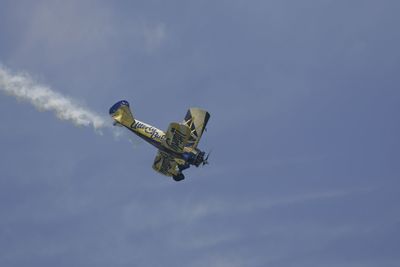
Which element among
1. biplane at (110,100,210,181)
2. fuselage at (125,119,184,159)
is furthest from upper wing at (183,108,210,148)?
fuselage at (125,119,184,159)

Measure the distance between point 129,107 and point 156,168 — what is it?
860 cm

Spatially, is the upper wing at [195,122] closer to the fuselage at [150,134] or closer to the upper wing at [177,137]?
the upper wing at [177,137]

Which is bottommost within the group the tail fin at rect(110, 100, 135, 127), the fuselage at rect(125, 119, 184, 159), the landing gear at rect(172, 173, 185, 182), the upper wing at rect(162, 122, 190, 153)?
the landing gear at rect(172, 173, 185, 182)

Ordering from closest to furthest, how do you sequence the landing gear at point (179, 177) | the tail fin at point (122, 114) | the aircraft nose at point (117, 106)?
the landing gear at point (179, 177), the tail fin at point (122, 114), the aircraft nose at point (117, 106)

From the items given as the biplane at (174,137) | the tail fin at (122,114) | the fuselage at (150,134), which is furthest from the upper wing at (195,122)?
the tail fin at (122,114)

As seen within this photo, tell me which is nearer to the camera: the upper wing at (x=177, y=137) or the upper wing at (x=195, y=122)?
the upper wing at (x=177, y=137)

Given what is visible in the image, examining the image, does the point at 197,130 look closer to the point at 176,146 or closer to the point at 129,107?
the point at 176,146

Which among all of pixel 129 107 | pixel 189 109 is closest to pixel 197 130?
pixel 189 109

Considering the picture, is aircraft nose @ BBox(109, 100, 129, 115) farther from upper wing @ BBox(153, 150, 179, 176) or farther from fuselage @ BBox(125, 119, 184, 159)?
upper wing @ BBox(153, 150, 179, 176)

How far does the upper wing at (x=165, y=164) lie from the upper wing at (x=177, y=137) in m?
2.19

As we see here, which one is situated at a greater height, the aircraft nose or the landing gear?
the aircraft nose

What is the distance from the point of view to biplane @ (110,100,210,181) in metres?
73.0

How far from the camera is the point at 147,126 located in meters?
77.5

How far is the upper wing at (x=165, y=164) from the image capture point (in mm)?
75875
